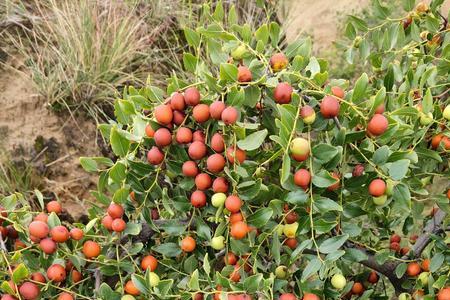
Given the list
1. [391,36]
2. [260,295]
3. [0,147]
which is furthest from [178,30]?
[260,295]

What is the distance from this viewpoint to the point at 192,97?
1.47 metres

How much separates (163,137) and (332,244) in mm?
541

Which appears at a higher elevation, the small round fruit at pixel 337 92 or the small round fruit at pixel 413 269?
the small round fruit at pixel 337 92

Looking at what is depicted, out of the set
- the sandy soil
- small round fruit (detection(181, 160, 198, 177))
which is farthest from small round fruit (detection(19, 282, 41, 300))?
the sandy soil

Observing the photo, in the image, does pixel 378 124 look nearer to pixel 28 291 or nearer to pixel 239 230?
pixel 239 230

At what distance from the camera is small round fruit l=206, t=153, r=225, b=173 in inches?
56.7

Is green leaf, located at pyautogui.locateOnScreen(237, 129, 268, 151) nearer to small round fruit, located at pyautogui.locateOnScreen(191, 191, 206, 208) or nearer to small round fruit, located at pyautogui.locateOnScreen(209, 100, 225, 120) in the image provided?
small round fruit, located at pyautogui.locateOnScreen(209, 100, 225, 120)

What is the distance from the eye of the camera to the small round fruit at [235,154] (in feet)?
4.71

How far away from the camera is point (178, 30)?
4746mm

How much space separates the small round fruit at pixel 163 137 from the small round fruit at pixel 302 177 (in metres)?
0.35

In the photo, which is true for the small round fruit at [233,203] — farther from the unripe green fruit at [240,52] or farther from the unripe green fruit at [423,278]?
the unripe green fruit at [423,278]

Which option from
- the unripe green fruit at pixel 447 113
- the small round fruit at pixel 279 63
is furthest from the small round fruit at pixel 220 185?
the unripe green fruit at pixel 447 113

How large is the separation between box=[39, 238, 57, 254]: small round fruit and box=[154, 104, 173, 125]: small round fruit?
1.60 ft

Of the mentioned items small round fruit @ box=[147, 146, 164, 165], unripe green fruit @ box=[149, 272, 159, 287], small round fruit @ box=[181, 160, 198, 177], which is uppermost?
small round fruit @ box=[147, 146, 164, 165]
